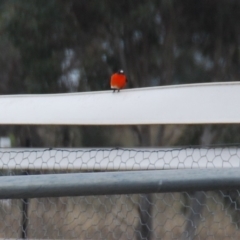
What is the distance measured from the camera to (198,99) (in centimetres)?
221

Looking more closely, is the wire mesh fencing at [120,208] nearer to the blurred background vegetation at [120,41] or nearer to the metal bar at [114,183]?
the metal bar at [114,183]

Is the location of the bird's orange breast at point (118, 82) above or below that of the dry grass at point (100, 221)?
above

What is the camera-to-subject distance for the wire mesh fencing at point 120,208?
2270 millimetres

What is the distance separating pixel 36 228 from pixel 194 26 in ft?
13.0

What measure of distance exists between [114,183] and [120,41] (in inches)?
187

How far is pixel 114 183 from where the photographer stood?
1345mm

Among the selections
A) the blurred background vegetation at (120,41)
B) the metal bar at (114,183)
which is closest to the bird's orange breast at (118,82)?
the blurred background vegetation at (120,41)

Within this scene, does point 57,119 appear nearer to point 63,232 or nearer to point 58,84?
point 63,232

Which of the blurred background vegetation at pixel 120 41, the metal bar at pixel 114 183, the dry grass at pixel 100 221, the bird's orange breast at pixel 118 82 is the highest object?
the blurred background vegetation at pixel 120 41

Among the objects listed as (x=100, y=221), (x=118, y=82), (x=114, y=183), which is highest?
(x=118, y=82)

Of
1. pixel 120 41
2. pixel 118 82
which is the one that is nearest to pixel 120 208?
pixel 118 82

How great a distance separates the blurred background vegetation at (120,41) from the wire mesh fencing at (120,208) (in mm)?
2806

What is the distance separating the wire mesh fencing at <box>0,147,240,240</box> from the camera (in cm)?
227

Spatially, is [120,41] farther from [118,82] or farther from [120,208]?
[120,208]
